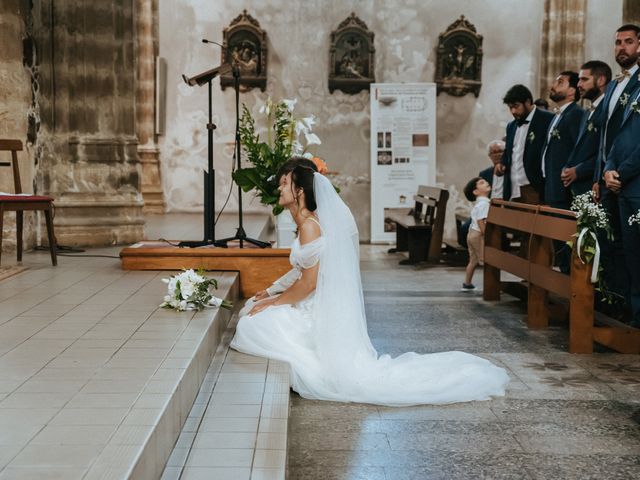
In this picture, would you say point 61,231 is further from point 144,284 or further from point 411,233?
point 411,233

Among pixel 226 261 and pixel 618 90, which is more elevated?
pixel 618 90

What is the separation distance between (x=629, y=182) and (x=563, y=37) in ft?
25.3

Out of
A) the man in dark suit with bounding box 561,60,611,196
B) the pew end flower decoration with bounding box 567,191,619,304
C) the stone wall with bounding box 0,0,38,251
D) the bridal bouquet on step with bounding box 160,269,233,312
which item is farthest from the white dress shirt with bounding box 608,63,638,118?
the stone wall with bounding box 0,0,38,251

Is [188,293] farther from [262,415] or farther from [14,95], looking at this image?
[14,95]

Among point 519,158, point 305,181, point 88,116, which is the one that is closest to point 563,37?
point 519,158

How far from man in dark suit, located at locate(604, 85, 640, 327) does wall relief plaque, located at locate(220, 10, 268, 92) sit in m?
7.64

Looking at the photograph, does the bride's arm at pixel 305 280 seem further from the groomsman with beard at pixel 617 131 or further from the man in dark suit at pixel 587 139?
the man in dark suit at pixel 587 139

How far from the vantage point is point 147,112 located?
12.8m

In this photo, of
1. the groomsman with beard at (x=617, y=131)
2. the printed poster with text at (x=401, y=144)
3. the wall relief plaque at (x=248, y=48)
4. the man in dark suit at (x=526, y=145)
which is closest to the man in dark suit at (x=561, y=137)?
the man in dark suit at (x=526, y=145)

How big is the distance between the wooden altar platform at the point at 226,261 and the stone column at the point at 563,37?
7481 mm

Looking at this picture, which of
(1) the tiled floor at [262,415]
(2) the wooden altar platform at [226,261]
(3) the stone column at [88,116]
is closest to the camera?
(1) the tiled floor at [262,415]

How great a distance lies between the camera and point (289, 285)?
16.3 ft

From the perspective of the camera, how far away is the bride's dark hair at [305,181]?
467cm

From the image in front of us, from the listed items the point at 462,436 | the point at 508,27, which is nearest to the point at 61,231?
the point at 462,436
